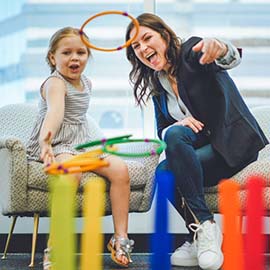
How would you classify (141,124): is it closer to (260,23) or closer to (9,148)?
(260,23)

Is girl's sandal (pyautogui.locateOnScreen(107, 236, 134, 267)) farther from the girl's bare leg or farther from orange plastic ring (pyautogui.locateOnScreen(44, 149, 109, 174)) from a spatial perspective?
orange plastic ring (pyautogui.locateOnScreen(44, 149, 109, 174))

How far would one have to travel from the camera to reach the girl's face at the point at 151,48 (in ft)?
6.79

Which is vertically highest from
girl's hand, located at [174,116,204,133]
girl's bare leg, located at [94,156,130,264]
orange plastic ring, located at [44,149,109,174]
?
girl's hand, located at [174,116,204,133]

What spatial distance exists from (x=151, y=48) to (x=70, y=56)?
0.32 metres

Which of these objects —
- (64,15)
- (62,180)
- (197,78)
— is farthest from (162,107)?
(62,180)

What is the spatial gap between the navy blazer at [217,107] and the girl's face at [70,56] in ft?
1.17

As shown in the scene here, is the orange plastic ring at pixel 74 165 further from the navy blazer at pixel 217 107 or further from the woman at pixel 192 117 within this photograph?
the navy blazer at pixel 217 107

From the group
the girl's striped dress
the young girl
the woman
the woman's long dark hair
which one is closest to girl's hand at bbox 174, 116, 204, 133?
the woman

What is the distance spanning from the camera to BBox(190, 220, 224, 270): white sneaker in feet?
6.20

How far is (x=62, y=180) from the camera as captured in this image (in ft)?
2.16

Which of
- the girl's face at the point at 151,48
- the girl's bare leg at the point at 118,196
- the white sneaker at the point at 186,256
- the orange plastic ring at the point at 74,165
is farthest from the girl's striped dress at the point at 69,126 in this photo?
the orange plastic ring at the point at 74,165

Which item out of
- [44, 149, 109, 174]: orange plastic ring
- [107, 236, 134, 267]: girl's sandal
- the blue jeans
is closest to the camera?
[44, 149, 109, 174]: orange plastic ring

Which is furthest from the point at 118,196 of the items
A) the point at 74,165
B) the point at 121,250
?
the point at 74,165

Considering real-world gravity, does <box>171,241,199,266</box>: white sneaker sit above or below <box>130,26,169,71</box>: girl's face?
below
